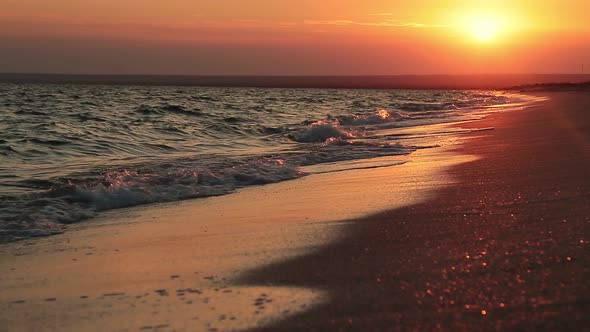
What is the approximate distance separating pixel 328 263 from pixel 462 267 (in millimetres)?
857

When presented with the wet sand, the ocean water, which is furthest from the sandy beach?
the ocean water

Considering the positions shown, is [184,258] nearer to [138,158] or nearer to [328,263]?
[328,263]

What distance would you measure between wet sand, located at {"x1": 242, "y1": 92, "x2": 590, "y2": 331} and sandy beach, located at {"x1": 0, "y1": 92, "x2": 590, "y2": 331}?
10 millimetres

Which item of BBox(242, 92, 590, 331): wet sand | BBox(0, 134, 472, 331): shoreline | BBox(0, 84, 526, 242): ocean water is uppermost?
BBox(242, 92, 590, 331): wet sand

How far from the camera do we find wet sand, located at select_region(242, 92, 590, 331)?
10.8ft

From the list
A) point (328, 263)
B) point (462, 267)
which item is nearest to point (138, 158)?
point (328, 263)

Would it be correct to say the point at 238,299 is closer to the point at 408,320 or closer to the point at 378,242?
the point at 408,320

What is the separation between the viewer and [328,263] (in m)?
4.49

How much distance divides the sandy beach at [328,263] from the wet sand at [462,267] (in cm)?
1

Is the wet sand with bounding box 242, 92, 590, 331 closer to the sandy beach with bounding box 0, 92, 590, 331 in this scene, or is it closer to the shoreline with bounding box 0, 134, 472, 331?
the sandy beach with bounding box 0, 92, 590, 331

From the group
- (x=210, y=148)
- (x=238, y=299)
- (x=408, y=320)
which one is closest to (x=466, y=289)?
(x=408, y=320)

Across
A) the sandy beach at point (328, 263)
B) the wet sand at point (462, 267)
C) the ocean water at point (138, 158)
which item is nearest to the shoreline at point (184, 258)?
the sandy beach at point (328, 263)

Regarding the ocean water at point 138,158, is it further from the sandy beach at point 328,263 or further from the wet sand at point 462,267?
the wet sand at point 462,267

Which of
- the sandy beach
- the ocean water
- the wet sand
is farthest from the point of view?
the ocean water
